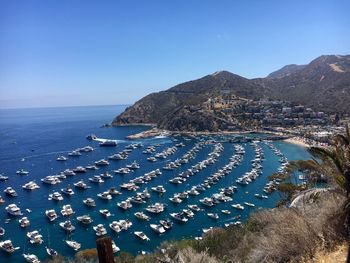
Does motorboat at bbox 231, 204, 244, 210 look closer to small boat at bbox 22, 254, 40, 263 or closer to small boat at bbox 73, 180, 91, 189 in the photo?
small boat at bbox 22, 254, 40, 263

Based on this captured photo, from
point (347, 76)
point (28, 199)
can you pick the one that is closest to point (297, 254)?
point (28, 199)

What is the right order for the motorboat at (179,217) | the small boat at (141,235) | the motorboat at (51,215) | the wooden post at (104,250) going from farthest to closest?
the motorboat at (51,215) < the motorboat at (179,217) < the small boat at (141,235) < the wooden post at (104,250)

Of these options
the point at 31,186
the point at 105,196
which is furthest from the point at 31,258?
the point at 31,186

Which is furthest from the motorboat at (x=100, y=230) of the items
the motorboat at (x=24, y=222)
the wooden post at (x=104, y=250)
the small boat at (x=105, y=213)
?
the wooden post at (x=104, y=250)

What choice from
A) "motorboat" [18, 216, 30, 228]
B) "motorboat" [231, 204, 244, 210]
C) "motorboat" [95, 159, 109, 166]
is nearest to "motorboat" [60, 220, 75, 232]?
"motorboat" [18, 216, 30, 228]

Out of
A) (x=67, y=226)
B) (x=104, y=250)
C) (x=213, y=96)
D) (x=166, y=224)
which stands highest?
(x=104, y=250)

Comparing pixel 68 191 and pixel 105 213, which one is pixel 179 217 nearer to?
pixel 105 213

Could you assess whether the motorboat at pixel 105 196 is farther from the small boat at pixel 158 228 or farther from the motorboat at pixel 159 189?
the small boat at pixel 158 228
